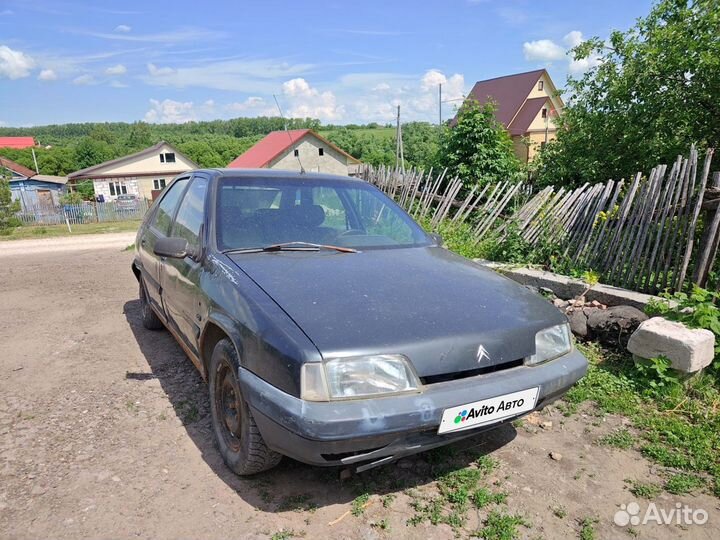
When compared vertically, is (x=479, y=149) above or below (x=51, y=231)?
above

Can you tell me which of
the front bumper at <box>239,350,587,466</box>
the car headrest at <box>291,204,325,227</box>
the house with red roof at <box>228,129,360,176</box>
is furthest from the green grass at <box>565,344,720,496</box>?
the house with red roof at <box>228,129,360,176</box>

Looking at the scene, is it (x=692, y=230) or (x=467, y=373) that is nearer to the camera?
(x=467, y=373)

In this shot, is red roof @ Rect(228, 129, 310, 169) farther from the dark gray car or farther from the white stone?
the white stone

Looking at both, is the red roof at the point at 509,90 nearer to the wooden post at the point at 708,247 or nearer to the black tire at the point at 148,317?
the wooden post at the point at 708,247

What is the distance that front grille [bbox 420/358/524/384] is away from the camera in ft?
6.88

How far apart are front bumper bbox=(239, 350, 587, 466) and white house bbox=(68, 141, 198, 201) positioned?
166 feet

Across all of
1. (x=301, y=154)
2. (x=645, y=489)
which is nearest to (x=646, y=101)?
(x=645, y=489)

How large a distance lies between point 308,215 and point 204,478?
1766 millimetres

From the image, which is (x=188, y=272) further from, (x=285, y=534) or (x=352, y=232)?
(x=285, y=534)

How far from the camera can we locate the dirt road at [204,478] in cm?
220

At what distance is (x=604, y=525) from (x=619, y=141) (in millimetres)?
8561

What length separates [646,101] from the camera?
876cm

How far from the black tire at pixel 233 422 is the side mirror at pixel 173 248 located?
0.76 metres

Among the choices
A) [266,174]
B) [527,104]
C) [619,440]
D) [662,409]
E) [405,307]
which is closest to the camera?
[405,307]
